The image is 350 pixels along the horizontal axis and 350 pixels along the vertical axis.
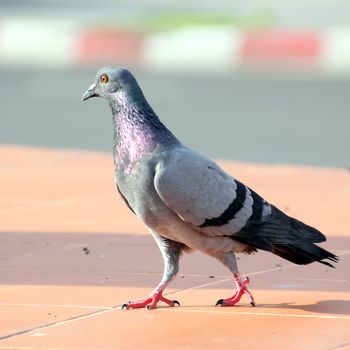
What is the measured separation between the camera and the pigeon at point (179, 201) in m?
6.38

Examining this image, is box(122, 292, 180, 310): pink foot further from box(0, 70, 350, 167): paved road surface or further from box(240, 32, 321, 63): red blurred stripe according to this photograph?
box(240, 32, 321, 63): red blurred stripe

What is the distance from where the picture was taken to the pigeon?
638cm

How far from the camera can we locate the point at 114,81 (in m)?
6.60

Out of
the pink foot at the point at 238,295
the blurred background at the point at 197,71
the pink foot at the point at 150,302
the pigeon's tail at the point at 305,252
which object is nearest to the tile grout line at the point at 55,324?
the pink foot at the point at 150,302

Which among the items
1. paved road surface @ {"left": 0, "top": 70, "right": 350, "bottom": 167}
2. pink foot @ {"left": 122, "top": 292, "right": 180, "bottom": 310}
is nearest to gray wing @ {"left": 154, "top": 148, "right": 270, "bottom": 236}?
pink foot @ {"left": 122, "top": 292, "right": 180, "bottom": 310}

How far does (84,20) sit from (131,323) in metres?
20.8

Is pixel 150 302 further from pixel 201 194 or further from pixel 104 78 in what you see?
pixel 104 78

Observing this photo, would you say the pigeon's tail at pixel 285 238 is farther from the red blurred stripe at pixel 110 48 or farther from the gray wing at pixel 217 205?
the red blurred stripe at pixel 110 48

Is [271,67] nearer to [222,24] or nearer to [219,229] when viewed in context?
[222,24]

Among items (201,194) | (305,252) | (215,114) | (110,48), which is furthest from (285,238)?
(110,48)

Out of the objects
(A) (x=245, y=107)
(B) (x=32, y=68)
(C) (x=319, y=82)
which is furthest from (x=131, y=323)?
(B) (x=32, y=68)

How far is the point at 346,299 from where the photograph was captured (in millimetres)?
6754

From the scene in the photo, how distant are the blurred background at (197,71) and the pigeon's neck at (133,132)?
657 cm

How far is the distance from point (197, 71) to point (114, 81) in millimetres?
15898
